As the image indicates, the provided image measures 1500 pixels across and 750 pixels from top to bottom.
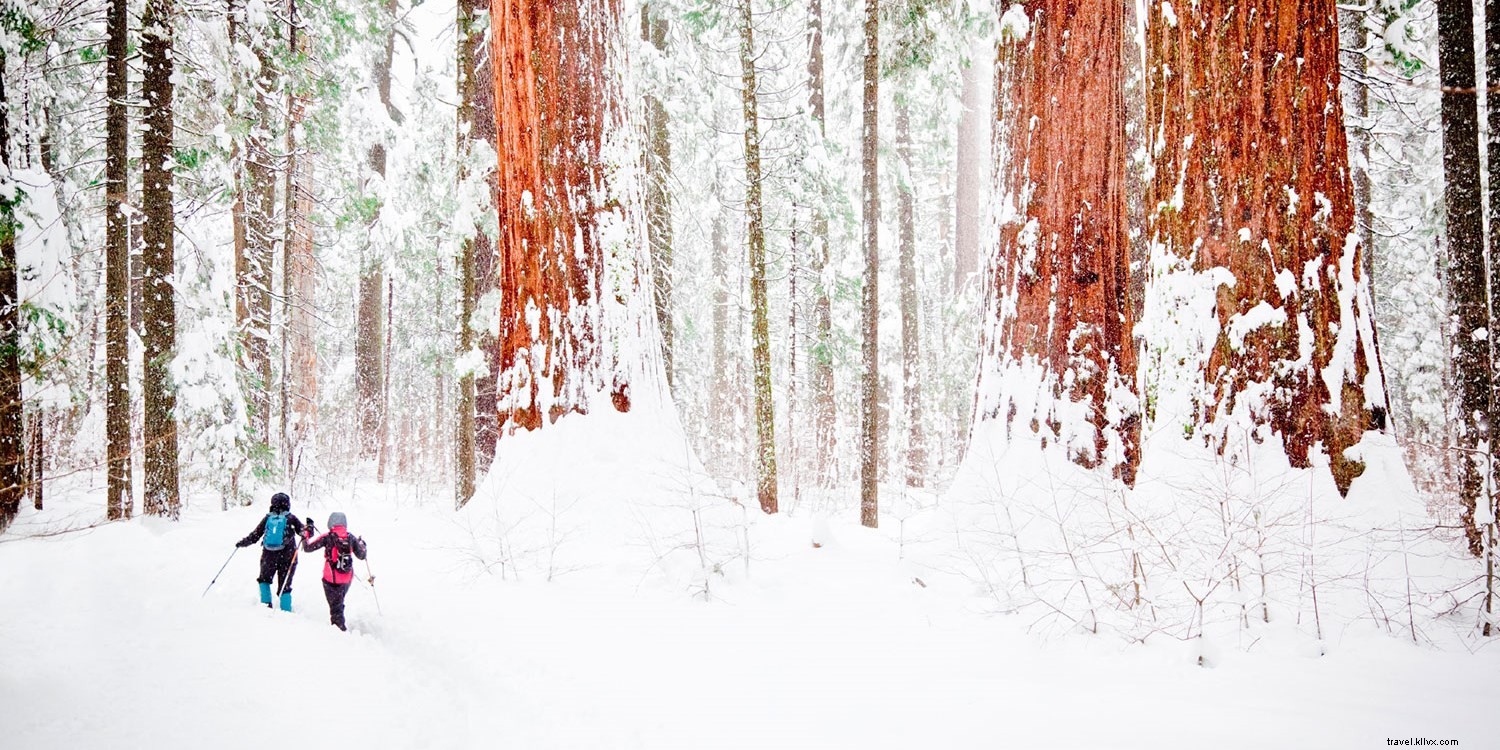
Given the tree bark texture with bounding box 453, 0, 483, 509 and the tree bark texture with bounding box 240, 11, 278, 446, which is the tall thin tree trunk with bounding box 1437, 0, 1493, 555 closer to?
the tree bark texture with bounding box 453, 0, 483, 509

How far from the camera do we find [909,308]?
47.9ft

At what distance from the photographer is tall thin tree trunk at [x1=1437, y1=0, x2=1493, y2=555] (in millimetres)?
6346

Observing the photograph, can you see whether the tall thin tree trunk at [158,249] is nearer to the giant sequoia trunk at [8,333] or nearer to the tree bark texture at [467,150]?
the giant sequoia trunk at [8,333]

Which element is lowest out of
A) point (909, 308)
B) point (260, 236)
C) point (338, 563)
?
point (338, 563)

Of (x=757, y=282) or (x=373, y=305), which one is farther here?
(x=373, y=305)

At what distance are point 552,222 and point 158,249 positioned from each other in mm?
5662

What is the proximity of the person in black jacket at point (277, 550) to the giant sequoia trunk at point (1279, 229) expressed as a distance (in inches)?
245

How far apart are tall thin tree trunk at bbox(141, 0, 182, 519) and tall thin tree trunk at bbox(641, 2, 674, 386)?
221 inches

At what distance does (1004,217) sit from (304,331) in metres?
15.8

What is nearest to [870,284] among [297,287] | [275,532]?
[275,532]

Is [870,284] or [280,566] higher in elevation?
[870,284]

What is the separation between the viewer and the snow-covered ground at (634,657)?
260cm

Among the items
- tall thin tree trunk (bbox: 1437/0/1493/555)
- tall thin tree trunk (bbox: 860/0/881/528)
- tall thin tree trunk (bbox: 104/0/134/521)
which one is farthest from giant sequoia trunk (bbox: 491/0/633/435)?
tall thin tree trunk (bbox: 1437/0/1493/555)

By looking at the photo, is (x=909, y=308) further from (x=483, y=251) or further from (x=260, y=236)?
(x=260, y=236)
